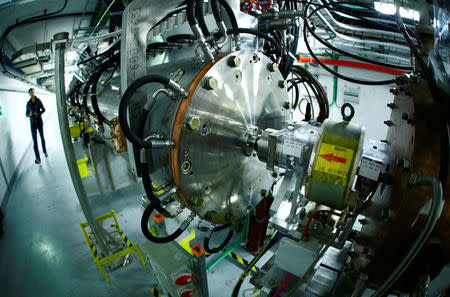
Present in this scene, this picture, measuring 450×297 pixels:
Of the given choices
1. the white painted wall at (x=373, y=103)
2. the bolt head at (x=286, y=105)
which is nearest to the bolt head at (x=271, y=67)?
the bolt head at (x=286, y=105)

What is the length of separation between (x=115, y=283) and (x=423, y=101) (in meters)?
2.65

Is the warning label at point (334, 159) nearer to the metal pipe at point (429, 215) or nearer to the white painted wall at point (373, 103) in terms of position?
the metal pipe at point (429, 215)

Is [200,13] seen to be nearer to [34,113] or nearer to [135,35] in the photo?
[135,35]

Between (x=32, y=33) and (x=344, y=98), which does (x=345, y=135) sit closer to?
(x=32, y=33)

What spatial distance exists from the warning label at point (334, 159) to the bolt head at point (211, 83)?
0.44 metres

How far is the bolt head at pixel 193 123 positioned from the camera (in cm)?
88

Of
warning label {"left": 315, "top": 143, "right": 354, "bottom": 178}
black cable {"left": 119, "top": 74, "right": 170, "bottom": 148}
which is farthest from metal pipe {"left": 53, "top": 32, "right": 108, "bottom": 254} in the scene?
warning label {"left": 315, "top": 143, "right": 354, "bottom": 178}

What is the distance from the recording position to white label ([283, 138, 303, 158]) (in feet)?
3.18

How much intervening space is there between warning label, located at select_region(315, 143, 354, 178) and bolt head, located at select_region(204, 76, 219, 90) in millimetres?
438

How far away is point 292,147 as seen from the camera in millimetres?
977

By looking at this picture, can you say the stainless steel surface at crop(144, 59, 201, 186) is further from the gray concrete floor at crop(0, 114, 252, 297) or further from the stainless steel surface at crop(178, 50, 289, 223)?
the gray concrete floor at crop(0, 114, 252, 297)

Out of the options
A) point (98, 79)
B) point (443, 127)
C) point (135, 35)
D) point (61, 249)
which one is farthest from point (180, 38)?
point (61, 249)

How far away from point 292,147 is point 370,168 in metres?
0.27

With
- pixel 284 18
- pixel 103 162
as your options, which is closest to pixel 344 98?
pixel 284 18
